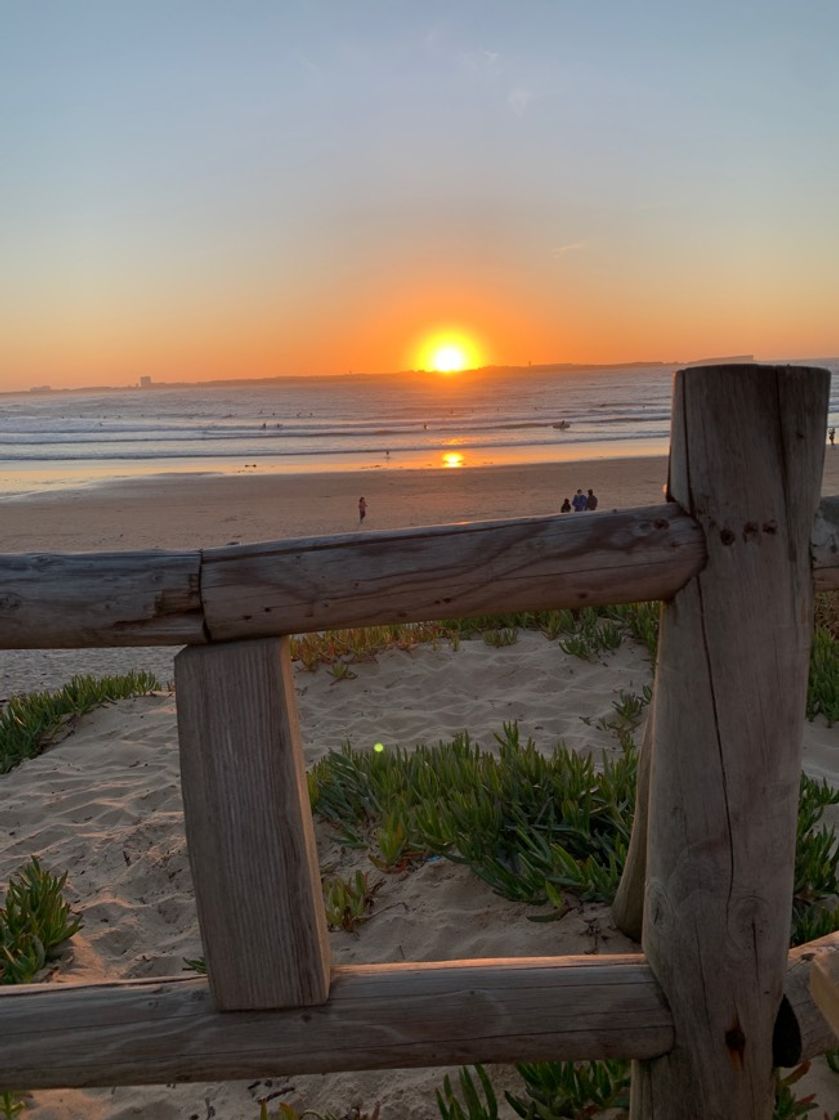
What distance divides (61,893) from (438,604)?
2.87m

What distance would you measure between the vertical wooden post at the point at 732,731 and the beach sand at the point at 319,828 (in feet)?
2.35

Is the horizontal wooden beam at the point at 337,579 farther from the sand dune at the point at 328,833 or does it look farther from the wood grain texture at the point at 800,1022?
the sand dune at the point at 328,833

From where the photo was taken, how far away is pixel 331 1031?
1.66m

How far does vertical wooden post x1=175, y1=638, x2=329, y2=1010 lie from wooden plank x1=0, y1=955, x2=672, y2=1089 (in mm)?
63

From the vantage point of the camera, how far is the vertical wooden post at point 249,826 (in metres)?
1.56

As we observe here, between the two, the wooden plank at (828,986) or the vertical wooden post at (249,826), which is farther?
the vertical wooden post at (249,826)

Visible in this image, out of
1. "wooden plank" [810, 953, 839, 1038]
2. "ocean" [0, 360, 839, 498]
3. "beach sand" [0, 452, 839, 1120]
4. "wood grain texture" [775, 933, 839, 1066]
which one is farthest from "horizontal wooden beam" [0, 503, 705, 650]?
"ocean" [0, 360, 839, 498]

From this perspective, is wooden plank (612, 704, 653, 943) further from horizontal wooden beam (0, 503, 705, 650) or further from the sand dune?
horizontal wooden beam (0, 503, 705, 650)

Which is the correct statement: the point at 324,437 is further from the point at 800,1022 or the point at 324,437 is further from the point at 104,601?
the point at 800,1022

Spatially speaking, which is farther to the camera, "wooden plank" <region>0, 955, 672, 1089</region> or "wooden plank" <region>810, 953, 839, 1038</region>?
"wooden plank" <region>0, 955, 672, 1089</region>

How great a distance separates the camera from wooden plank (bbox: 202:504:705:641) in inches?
59.9

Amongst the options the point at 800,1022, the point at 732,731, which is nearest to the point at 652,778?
the point at 732,731

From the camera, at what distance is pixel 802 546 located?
5.09 ft

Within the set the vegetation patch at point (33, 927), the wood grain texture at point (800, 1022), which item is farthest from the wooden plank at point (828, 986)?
the vegetation patch at point (33, 927)
